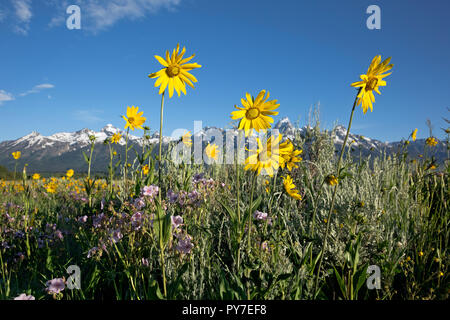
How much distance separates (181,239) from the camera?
5.37ft

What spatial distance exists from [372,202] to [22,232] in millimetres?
3463

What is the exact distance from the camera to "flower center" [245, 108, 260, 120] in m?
1.53

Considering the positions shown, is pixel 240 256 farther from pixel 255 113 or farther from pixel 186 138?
pixel 186 138

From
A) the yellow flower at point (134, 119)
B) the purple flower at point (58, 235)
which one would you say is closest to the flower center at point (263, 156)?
the yellow flower at point (134, 119)

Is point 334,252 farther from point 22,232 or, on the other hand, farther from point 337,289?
point 22,232

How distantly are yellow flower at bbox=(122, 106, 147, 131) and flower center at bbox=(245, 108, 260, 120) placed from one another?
1530 millimetres

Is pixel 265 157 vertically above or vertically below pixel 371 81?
below

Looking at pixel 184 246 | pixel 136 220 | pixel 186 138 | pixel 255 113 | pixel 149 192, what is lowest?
pixel 184 246

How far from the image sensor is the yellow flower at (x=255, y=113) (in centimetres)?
151

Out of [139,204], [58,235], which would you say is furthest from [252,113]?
[58,235]

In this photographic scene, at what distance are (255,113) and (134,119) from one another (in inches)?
65.8

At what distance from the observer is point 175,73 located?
139 cm

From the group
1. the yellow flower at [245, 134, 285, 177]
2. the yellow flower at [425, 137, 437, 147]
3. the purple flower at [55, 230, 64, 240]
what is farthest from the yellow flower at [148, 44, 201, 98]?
the yellow flower at [425, 137, 437, 147]
